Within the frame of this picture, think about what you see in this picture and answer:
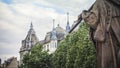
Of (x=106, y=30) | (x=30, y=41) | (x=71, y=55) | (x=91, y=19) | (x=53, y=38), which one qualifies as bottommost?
(x=106, y=30)

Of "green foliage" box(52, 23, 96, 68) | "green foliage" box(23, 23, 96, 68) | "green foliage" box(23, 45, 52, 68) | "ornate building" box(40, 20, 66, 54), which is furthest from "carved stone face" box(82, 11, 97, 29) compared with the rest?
"ornate building" box(40, 20, 66, 54)

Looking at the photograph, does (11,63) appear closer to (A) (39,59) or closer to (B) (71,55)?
(A) (39,59)

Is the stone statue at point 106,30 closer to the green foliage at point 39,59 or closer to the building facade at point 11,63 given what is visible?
the green foliage at point 39,59

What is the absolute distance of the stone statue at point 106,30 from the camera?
10891mm

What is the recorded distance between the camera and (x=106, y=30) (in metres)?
11.1

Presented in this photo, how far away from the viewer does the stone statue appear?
10.9 meters

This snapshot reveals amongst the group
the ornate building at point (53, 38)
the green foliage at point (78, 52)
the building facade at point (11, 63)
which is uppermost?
the ornate building at point (53, 38)

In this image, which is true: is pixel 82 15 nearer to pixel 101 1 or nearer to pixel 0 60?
pixel 101 1

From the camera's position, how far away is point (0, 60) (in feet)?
498

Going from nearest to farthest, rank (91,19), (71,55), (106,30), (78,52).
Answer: (106,30), (91,19), (78,52), (71,55)

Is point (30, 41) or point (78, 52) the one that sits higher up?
point (30, 41)

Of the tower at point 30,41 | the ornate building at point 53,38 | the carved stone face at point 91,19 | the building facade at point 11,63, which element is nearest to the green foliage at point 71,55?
the carved stone face at point 91,19

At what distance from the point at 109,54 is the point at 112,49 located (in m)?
0.15

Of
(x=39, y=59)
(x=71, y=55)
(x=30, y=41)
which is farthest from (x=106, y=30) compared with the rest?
(x=30, y=41)
